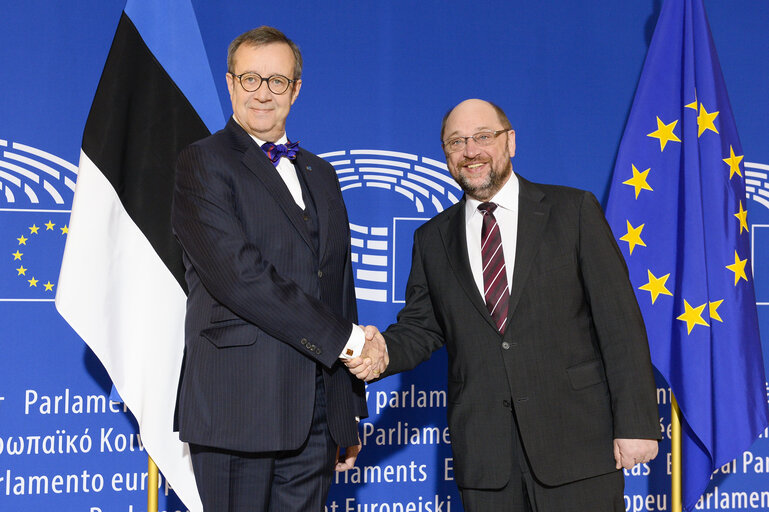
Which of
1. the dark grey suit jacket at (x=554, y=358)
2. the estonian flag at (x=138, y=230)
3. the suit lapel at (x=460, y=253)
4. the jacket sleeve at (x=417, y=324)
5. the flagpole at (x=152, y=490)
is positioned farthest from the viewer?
the flagpole at (x=152, y=490)

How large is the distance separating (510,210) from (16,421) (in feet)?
7.48

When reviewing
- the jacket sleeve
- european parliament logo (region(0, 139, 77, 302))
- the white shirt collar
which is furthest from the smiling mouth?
european parliament logo (region(0, 139, 77, 302))

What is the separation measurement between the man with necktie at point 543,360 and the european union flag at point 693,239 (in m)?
0.92

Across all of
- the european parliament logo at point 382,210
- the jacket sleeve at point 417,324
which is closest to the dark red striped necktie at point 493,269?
the jacket sleeve at point 417,324

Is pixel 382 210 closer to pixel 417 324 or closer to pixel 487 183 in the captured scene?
pixel 417 324

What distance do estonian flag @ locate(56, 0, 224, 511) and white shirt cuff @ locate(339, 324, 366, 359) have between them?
96 centimetres

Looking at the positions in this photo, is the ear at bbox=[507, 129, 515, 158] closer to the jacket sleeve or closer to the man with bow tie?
the jacket sleeve

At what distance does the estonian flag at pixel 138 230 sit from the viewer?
2623mm

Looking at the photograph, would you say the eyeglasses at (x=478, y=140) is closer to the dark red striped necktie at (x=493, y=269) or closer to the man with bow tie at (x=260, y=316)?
the dark red striped necktie at (x=493, y=269)

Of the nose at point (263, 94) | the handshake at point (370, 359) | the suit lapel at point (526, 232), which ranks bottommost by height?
the handshake at point (370, 359)

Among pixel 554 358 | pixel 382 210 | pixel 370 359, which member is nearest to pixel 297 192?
pixel 370 359

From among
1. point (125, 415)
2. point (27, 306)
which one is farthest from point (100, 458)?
point (27, 306)

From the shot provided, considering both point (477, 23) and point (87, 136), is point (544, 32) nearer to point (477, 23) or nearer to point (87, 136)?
point (477, 23)

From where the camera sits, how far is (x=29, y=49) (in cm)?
312
